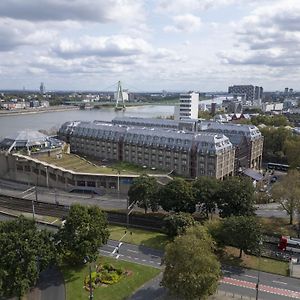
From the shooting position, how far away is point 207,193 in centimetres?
4388

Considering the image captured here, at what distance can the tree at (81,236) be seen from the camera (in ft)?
105

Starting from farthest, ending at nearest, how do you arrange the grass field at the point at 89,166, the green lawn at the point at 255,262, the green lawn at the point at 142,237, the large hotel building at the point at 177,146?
the large hotel building at the point at 177,146 → the grass field at the point at 89,166 → the green lawn at the point at 142,237 → the green lawn at the point at 255,262

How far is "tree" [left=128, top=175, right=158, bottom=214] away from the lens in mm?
45375

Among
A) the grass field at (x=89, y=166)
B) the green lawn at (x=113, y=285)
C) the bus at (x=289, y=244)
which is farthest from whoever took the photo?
the grass field at (x=89, y=166)

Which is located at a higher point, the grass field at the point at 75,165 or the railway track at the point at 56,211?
the grass field at the point at 75,165

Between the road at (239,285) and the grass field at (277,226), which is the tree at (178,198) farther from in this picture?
the grass field at (277,226)

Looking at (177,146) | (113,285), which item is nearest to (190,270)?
(113,285)

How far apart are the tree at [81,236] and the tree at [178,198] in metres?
12.2

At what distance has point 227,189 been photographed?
140 ft

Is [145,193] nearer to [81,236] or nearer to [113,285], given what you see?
[81,236]

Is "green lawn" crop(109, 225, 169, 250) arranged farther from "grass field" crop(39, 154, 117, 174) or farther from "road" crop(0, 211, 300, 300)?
"grass field" crop(39, 154, 117, 174)

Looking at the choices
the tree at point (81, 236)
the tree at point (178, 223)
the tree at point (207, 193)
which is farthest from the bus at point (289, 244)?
the tree at point (81, 236)

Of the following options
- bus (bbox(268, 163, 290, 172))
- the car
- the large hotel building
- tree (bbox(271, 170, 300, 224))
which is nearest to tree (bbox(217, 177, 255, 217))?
tree (bbox(271, 170, 300, 224))

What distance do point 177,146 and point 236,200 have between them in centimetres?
2497
